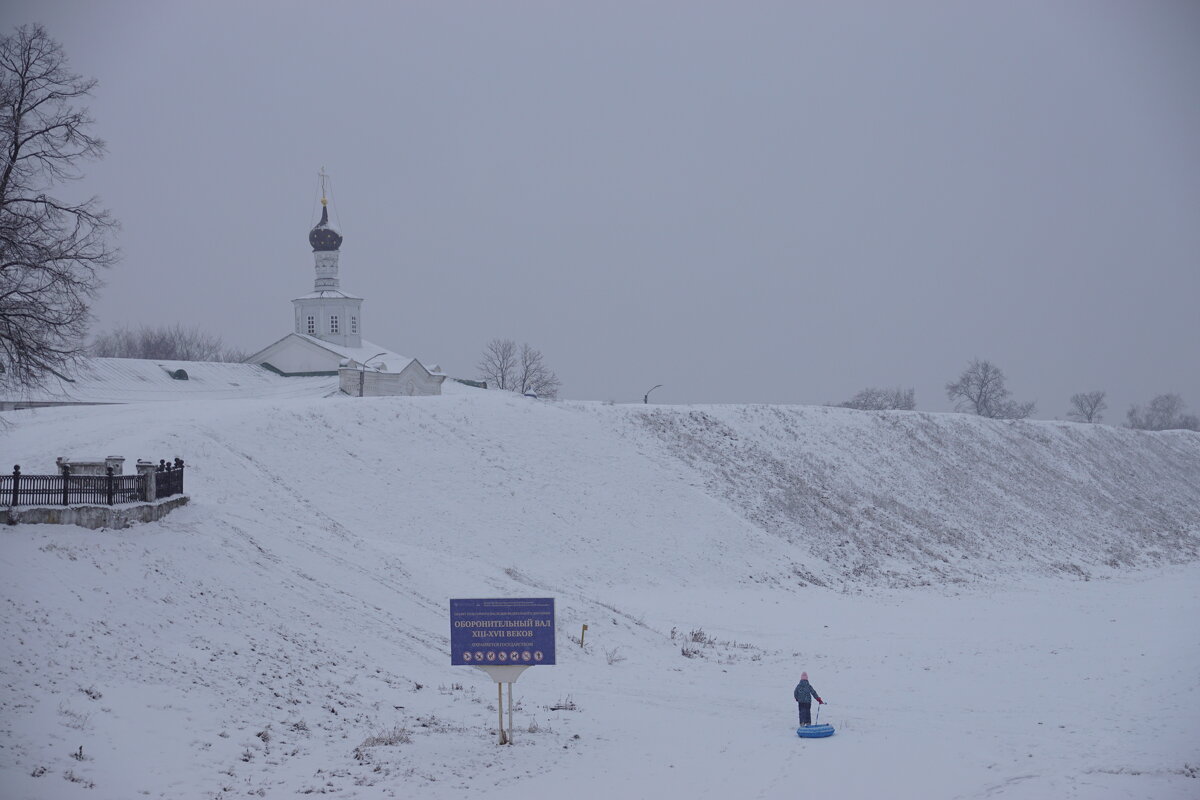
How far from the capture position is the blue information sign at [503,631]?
16.1 m

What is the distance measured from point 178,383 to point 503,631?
4821 cm

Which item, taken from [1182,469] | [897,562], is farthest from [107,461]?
[1182,469]

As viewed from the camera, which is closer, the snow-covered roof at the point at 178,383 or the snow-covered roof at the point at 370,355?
the snow-covered roof at the point at 178,383

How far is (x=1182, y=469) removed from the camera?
72812 millimetres

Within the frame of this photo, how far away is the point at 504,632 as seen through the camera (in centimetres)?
1623

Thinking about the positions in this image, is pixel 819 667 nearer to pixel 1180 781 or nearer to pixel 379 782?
pixel 1180 781

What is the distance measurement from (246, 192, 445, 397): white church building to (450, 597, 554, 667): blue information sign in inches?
1605

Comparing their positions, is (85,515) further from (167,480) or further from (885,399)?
(885,399)

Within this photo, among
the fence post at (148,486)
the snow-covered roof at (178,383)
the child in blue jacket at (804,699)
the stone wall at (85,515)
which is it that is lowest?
the child in blue jacket at (804,699)

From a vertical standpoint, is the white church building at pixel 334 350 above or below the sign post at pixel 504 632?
above

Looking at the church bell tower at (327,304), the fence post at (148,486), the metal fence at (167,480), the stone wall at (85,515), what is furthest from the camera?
the church bell tower at (327,304)

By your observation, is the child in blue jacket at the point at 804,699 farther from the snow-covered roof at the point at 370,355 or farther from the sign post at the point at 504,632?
the snow-covered roof at the point at 370,355

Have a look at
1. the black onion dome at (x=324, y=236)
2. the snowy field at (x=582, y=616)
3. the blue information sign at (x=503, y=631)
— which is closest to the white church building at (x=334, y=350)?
the black onion dome at (x=324, y=236)

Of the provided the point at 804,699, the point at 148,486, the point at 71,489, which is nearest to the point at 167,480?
the point at 148,486
